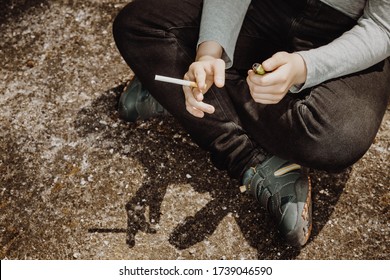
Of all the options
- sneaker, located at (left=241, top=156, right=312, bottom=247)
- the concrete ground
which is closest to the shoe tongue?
sneaker, located at (left=241, top=156, right=312, bottom=247)

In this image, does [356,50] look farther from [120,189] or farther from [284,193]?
[120,189]

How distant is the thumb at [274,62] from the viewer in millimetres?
994

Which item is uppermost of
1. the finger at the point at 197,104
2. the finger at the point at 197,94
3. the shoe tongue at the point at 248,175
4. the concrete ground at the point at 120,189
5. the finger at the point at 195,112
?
the finger at the point at 197,94

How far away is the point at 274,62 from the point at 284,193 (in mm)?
427

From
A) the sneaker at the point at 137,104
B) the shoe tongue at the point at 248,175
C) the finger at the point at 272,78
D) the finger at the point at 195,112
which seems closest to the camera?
the finger at the point at 272,78

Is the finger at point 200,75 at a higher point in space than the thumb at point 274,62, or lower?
lower

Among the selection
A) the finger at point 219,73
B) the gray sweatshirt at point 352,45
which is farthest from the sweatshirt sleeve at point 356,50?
the finger at point 219,73

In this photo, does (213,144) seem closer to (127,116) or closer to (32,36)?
(127,116)

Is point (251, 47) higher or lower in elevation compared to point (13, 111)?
higher

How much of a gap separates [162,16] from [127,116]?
0.38m

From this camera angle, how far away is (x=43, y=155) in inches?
54.9

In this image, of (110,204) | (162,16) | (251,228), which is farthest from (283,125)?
(110,204)

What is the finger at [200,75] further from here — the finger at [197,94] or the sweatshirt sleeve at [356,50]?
the sweatshirt sleeve at [356,50]

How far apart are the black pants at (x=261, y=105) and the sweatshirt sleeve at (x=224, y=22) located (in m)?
0.07
